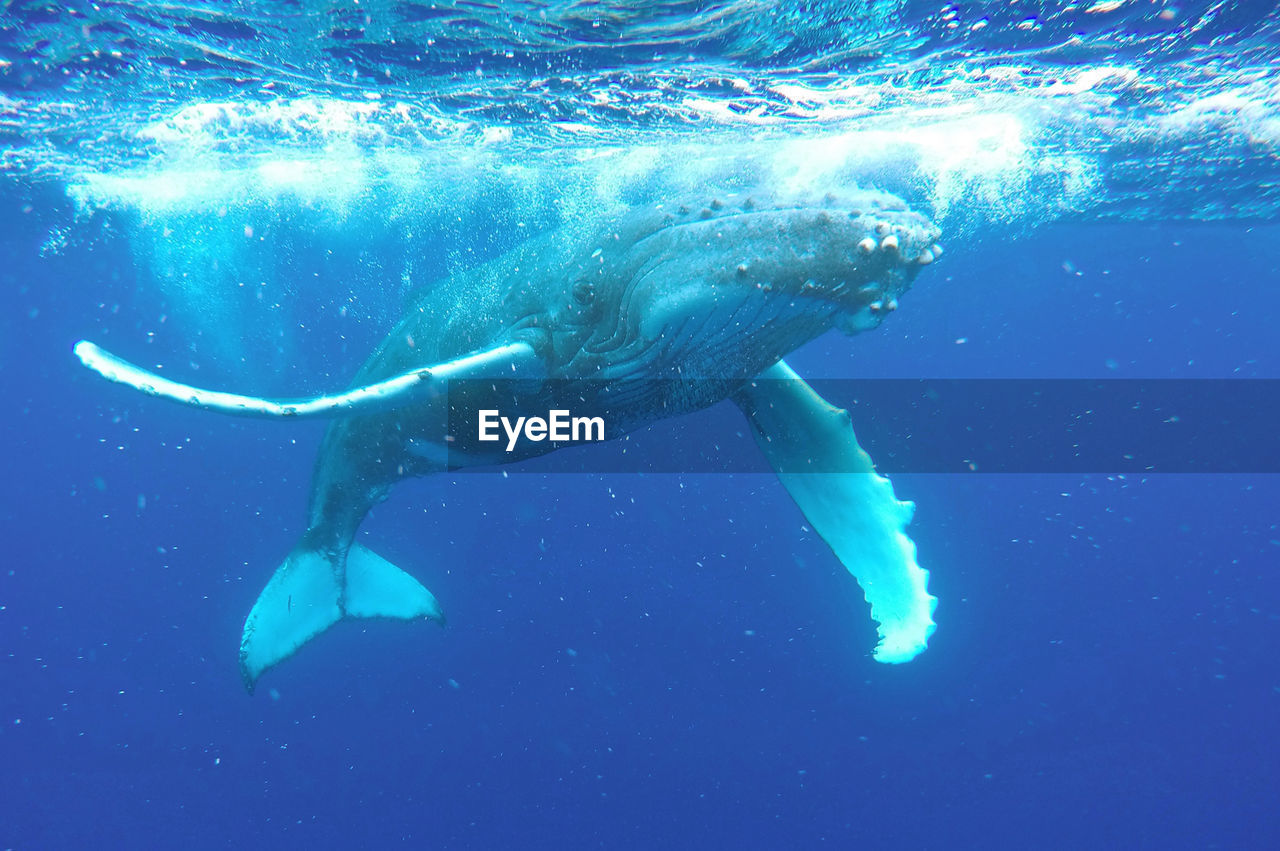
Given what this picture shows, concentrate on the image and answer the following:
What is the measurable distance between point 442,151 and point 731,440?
1191cm

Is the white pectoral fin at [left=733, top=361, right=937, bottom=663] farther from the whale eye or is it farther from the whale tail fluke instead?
the whale tail fluke

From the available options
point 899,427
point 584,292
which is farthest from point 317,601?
point 899,427

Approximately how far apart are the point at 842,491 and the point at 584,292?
10.6 feet

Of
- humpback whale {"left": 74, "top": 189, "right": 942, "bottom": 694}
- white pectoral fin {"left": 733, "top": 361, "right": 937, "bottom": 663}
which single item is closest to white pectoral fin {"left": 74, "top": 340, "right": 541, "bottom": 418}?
humpback whale {"left": 74, "top": 189, "right": 942, "bottom": 694}

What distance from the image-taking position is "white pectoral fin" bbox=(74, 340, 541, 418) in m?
4.23

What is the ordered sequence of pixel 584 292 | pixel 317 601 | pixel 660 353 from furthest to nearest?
pixel 317 601
pixel 584 292
pixel 660 353

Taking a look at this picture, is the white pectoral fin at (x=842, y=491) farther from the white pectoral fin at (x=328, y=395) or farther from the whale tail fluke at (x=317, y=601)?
the whale tail fluke at (x=317, y=601)

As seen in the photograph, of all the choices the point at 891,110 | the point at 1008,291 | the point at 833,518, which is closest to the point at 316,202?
the point at 891,110

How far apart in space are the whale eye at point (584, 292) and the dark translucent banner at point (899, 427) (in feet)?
2.18

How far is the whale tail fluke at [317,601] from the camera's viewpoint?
8.29 metres

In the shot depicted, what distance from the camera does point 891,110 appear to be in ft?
53.3

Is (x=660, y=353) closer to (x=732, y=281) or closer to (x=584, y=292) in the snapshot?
(x=584, y=292)

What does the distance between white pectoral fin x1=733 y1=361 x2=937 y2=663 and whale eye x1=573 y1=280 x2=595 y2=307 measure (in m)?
2.03

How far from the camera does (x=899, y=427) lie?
A: 1008 inches
